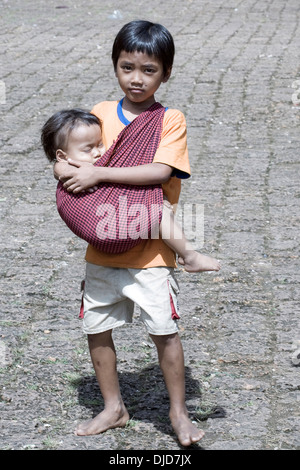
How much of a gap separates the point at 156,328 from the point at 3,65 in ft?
25.4

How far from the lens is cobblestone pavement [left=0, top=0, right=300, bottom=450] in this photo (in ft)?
11.5

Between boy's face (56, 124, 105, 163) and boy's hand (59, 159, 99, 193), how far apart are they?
5cm

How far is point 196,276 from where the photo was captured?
5.01 metres

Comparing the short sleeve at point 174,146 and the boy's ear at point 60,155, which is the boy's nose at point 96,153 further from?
the short sleeve at point 174,146

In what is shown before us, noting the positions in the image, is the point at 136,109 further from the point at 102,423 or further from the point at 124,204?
the point at 102,423

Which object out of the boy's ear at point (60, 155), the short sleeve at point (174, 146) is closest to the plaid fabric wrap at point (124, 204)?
the short sleeve at point (174, 146)

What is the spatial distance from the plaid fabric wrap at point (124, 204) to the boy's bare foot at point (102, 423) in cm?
70

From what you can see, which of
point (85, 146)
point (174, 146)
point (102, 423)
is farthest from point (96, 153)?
point (102, 423)

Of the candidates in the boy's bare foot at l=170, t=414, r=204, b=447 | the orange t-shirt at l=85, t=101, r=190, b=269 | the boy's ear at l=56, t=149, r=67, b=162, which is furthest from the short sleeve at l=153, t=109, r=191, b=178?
the boy's bare foot at l=170, t=414, r=204, b=447

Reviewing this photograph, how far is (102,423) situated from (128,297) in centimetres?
55

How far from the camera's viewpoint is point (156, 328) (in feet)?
10.3

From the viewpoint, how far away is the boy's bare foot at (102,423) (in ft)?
10.9
